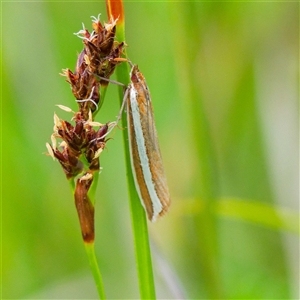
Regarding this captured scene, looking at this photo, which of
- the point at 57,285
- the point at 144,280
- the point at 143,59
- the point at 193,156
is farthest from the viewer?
the point at 143,59

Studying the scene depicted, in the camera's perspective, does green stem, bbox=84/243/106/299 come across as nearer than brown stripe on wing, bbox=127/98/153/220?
Yes

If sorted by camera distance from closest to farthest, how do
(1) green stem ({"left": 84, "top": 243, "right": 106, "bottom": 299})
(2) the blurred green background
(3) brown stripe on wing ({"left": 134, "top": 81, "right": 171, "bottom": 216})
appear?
(1) green stem ({"left": 84, "top": 243, "right": 106, "bottom": 299}), (3) brown stripe on wing ({"left": 134, "top": 81, "right": 171, "bottom": 216}), (2) the blurred green background

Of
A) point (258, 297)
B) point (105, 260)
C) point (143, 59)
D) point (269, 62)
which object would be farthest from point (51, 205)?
point (269, 62)

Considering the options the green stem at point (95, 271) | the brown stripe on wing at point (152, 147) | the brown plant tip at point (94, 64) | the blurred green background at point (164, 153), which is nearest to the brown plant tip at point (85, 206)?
the green stem at point (95, 271)

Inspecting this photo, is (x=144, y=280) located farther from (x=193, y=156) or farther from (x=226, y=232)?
(x=226, y=232)

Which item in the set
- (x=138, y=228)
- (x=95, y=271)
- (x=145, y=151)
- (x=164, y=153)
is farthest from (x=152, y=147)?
(x=164, y=153)

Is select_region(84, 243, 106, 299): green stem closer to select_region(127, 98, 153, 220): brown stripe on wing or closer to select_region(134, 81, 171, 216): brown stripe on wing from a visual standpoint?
select_region(127, 98, 153, 220): brown stripe on wing

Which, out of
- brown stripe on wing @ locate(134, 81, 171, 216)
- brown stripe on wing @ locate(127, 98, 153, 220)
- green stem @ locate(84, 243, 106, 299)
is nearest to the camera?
green stem @ locate(84, 243, 106, 299)

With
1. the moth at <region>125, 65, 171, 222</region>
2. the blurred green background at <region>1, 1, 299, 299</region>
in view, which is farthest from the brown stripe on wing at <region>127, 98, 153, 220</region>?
the blurred green background at <region>1, 1, 299, 299</region>

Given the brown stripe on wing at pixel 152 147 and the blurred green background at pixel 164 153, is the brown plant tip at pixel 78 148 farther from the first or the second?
the blurred green background at pixel 164 153
